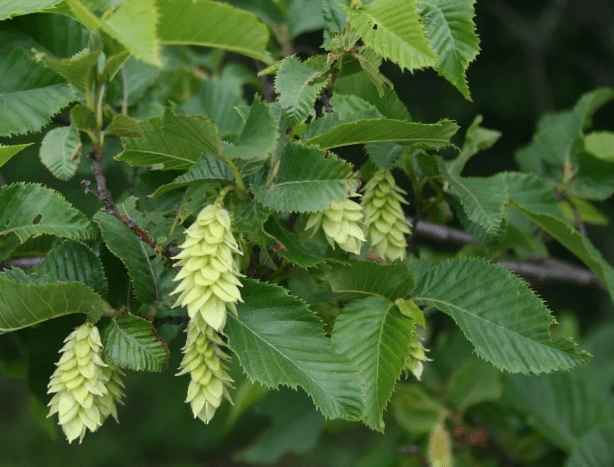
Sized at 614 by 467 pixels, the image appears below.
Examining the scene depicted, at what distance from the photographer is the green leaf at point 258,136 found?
1.01 meters

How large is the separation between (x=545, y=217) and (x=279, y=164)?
2.31 ft

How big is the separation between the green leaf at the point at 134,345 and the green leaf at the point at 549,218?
0.87 m

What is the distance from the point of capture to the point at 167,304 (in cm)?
127

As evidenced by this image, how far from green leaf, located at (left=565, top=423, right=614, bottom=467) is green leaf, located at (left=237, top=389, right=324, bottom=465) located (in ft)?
2.80

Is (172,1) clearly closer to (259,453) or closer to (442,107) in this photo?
(259,453)

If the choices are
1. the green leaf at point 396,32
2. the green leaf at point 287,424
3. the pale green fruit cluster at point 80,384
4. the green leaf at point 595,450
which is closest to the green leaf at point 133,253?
the pale green fruit cluster at point 80,384

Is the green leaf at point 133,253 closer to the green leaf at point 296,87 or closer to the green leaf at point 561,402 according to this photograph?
the green leaf at point 296,87

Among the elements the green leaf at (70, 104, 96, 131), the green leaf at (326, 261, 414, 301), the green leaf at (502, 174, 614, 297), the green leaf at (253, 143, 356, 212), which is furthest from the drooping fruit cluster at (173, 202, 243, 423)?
the green leaf at (502, 174, 614, 297)

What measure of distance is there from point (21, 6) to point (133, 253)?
1.70 feet

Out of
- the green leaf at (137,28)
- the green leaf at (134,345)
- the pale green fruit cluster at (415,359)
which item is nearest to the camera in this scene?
the green leaf at (137,28)

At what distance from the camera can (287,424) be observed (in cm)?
241

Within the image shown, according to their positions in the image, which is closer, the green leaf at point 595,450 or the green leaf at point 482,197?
the green leaf at point 482,197

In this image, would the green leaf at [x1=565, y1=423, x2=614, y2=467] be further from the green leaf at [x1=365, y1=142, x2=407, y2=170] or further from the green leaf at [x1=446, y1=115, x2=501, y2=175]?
the green leaf at [x1=365, y1=142, x2=407, y2=170]

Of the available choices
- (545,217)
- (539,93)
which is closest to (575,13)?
(539,93)
